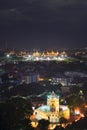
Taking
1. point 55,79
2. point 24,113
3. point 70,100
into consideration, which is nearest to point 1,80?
point 55,79

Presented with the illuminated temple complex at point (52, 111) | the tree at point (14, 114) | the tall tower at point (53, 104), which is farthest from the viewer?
the tall tower at point (53, 104)

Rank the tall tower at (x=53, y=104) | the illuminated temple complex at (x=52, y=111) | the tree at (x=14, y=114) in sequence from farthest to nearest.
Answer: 1. the tall tower at (x=53, y=104)
2. the illuminated temple complex at (x=52, y=111)
3. the tree at (x=14, y=114)

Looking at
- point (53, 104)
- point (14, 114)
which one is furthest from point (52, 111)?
point (14, 114)

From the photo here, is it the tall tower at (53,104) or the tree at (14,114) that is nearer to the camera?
the tree at (14,114)

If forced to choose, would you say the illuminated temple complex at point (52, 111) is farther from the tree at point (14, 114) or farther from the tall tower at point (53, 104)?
the tree at point (14, 114)

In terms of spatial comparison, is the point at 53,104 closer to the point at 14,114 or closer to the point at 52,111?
the point at 52,111

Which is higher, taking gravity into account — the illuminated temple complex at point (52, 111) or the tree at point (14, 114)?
the tree at point (14, 114)

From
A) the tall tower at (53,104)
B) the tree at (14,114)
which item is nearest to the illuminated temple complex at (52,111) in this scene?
the tall tower at (53,104)

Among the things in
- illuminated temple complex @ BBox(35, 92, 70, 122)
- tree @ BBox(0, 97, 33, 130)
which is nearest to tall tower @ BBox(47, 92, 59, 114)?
illuminated temple complex @ BBox(35, 92, 70, 122)
